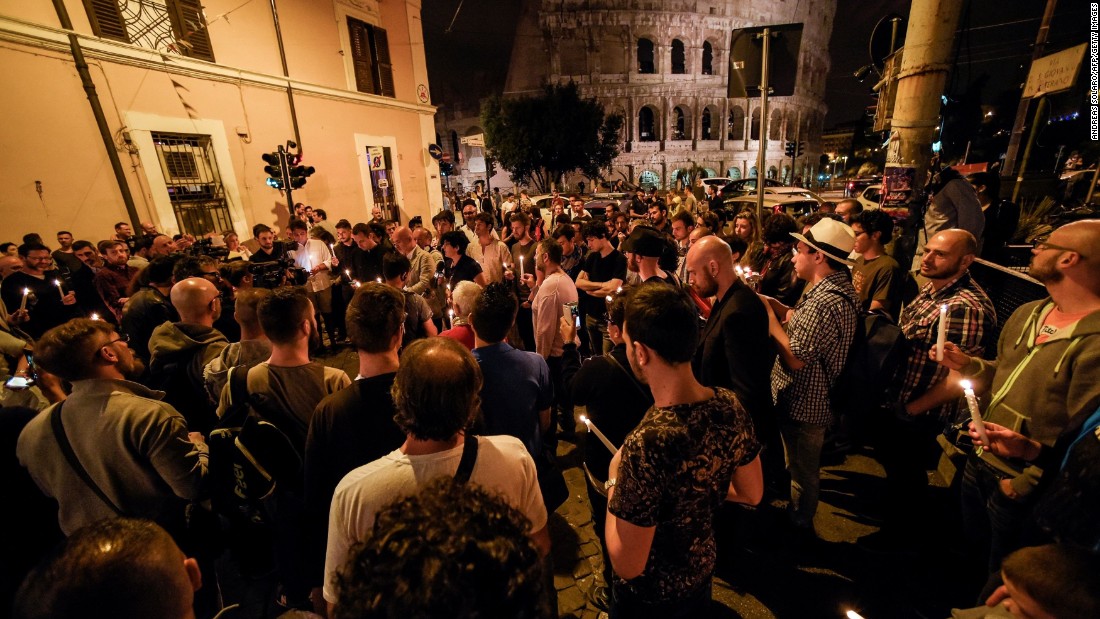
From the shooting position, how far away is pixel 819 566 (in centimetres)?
290

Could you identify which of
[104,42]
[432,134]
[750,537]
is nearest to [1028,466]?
[750,537]

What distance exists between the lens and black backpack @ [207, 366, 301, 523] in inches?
80.7

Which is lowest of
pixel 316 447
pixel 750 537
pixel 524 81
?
pixel 750 537

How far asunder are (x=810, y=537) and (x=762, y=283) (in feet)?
8.98

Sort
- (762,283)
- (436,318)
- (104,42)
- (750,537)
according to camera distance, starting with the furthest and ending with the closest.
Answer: (104,42) < (436,318) < (762,283) < (750,537)

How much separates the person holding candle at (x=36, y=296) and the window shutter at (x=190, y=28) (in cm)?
668

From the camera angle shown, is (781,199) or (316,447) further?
(781,199)

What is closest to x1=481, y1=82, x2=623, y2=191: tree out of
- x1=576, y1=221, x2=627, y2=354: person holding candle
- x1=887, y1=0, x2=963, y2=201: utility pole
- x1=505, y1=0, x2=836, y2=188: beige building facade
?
x1=505, y1=0, x2=836, y2=188: beige building facade

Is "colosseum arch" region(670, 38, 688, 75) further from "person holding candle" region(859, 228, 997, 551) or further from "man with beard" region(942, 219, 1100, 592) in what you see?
"man with beard" region(942, 219, 1100, 592)

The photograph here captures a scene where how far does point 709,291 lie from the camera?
2.89m

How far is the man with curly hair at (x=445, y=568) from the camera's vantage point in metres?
0.70

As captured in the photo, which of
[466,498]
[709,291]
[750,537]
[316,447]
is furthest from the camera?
[750,537]

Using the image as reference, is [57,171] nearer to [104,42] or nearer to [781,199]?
[104,42]

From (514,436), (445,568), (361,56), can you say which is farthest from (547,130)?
(445,568)
